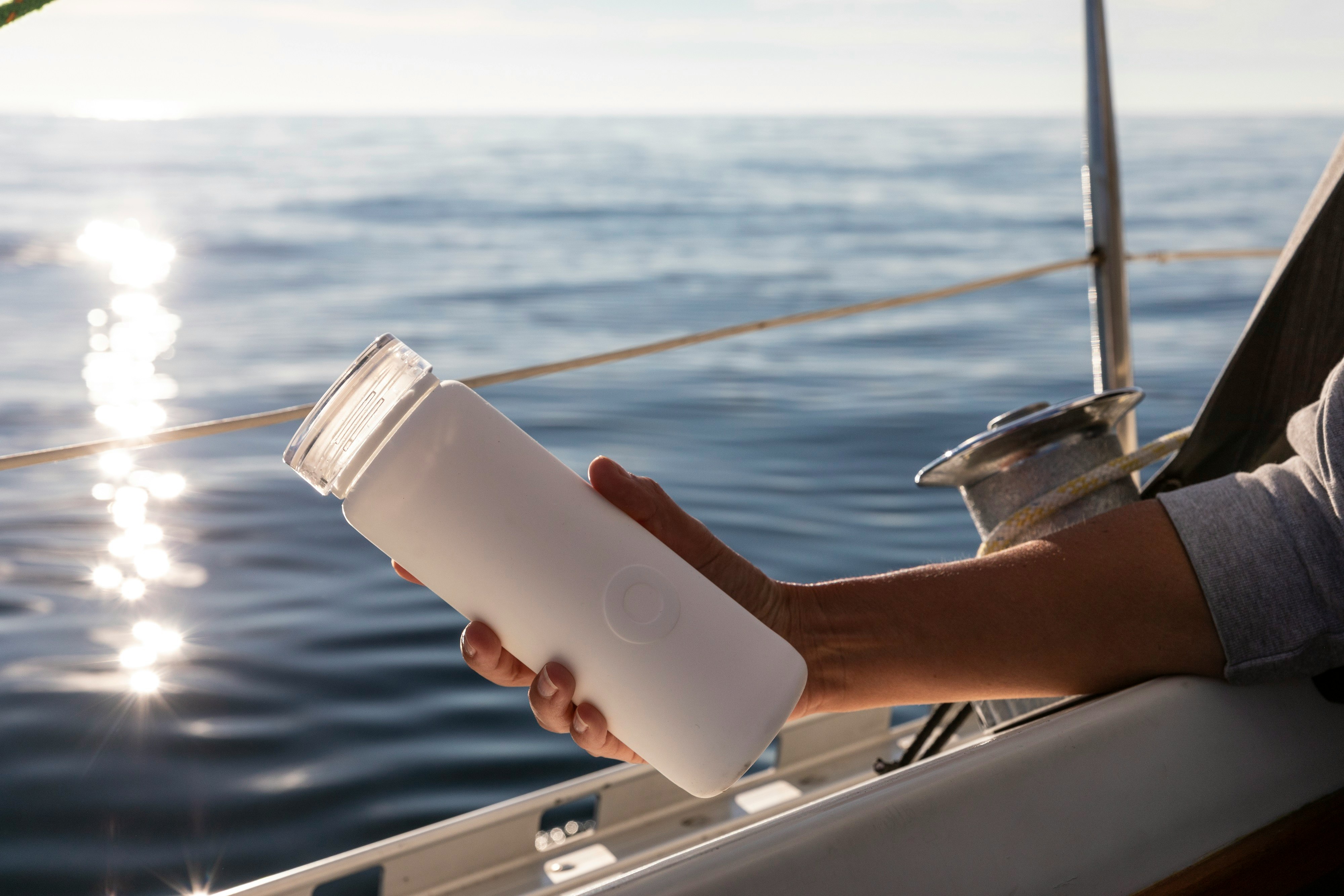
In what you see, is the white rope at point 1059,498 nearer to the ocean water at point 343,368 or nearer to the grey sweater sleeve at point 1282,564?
the grey sweater sleeve at point 1282,564

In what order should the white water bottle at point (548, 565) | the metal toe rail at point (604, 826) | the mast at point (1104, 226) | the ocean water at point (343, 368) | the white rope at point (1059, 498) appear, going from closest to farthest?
the white water bottle at point (548, 565), the white rope at point (1059, 498), the metal toe rail at point (604, 826), the mast at point (1104, 226), the ocean water at point (343, 368)

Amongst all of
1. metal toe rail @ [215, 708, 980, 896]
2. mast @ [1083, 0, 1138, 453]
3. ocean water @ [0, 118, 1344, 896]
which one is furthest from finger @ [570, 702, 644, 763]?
ocean water @ [0, 118, 1344, 896]

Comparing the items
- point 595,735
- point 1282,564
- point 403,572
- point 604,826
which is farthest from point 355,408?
point 604,826

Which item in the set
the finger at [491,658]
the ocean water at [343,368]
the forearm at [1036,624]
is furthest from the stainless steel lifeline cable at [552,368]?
the ocean water at [343,368]

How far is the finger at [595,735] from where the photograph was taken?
0.55 meters

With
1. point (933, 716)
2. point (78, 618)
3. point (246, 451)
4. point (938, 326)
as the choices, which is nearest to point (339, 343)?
point (246, 451)

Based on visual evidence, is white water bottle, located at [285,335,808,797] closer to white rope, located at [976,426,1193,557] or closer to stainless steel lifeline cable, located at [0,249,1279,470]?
stainless steel lifeline cable, located at [0,249,1279,470]

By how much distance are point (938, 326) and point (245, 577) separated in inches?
166

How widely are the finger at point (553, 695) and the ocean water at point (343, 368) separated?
1.06 metres

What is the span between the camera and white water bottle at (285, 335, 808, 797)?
51 cm

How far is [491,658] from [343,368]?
4.75m

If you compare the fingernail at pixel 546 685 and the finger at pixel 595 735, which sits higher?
the fingernail at pixel 546 685

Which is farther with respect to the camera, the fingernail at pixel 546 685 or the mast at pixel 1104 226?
the mast at pixel 1104 226

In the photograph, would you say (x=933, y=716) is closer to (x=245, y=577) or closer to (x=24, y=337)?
(x=245, y=577)
